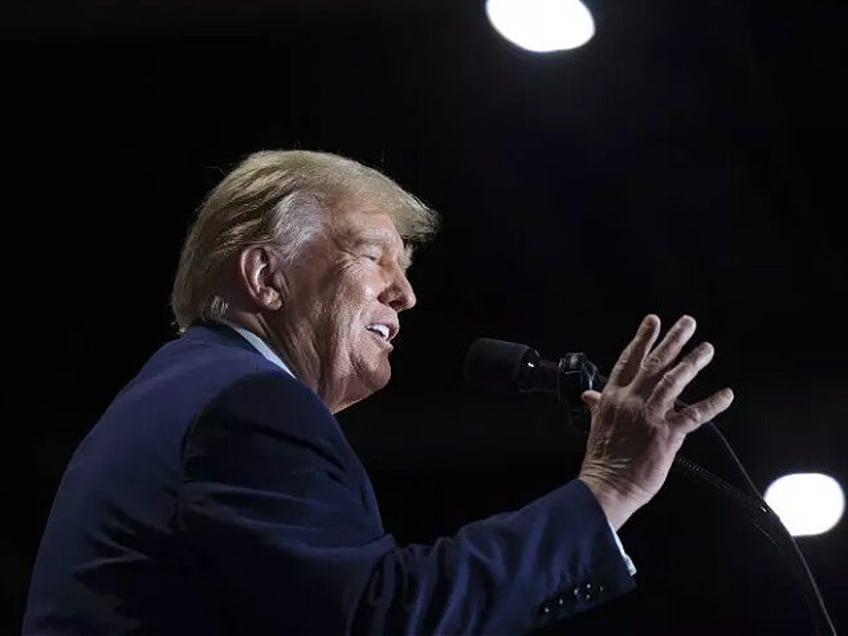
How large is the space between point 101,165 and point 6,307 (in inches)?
20.4

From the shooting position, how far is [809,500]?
4398mm

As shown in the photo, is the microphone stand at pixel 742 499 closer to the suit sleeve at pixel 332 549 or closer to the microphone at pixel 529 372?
the microphone at pixel 529 372

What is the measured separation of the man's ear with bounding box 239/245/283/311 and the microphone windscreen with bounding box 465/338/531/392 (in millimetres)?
284

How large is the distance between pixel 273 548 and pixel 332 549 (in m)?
0.06

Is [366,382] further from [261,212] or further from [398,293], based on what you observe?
[261,212]

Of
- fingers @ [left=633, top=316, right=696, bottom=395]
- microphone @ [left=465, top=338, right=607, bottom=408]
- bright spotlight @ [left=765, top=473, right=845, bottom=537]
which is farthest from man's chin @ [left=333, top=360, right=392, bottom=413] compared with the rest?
bright spotlight @ [left=765, top=473, right=845, bottom=537]

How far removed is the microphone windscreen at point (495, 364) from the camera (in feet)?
6.11

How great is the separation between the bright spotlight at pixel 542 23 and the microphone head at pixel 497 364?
143cm

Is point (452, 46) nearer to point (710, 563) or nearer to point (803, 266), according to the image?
point (803, 266)

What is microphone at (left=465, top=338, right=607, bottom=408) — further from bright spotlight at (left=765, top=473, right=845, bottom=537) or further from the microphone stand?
bright spotlight at (left=765, top=473, right=845, bottom=537)

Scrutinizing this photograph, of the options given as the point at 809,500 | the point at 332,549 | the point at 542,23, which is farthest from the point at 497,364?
the point at 809,500

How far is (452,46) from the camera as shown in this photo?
350 cm

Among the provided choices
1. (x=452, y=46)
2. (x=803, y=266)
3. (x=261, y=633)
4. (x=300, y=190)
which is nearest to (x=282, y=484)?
(x=261, y=633)

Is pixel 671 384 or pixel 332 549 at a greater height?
pixel 671 384
